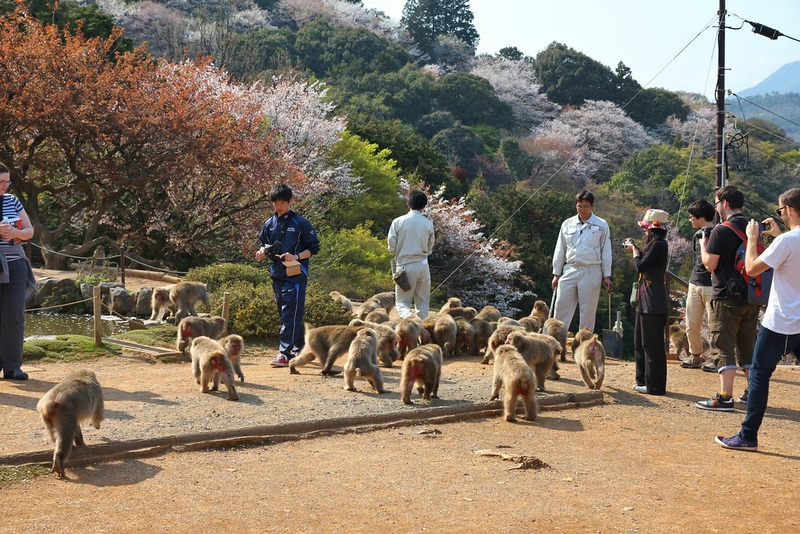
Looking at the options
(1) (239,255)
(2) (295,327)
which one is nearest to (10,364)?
(2) (295,327)

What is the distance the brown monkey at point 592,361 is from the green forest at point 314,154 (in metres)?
8.21

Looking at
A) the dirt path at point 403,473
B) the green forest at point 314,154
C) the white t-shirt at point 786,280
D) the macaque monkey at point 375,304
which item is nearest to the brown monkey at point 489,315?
the macaque monkey at point 375,304

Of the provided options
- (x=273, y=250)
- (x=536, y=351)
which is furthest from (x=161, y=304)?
(x=536, y=351)

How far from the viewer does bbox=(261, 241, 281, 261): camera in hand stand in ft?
31.4

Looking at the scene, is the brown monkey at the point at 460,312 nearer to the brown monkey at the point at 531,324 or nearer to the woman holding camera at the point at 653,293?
the brown monkey at the point at 531,324

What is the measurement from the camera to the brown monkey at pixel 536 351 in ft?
28.4

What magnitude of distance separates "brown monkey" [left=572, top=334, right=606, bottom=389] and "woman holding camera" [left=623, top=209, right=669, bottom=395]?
1.26ft

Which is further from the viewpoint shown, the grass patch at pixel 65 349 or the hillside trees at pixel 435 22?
the hillside trees at pixel 435 22

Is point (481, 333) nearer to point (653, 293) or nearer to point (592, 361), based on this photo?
point (592, 361)

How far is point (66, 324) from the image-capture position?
13508 mm

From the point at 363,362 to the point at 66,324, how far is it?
711cm

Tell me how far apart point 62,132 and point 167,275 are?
4418 millimetres

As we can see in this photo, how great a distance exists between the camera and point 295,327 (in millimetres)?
9812

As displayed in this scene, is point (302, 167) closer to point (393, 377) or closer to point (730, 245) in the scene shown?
point (393, 377)
